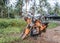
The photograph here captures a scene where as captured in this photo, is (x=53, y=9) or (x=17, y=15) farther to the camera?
(x=53, y=9)

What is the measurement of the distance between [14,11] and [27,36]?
15183 mm

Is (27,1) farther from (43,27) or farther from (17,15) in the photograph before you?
(43,27)

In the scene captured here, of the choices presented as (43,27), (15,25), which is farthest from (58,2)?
(43,27)

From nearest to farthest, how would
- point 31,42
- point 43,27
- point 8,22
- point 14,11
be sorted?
point 31,42, point 43,27, point 8,22, point 14,11

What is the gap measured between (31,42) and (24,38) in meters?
0.70

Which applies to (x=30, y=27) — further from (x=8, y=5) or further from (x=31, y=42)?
(x=8, y=5)

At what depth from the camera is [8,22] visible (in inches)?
560

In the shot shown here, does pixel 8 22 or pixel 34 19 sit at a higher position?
pixel 34 19

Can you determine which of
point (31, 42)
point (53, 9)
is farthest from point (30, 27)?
point (53, 9)

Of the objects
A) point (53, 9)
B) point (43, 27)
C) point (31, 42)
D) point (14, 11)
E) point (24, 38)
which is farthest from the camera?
point (53, 9)

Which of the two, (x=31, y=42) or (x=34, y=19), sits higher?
(x=34, y=19)

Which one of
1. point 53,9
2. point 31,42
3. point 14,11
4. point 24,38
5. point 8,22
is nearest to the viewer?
point 31,42

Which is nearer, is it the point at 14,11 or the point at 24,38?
the point at 24,38

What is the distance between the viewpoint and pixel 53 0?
2644 centimetres
